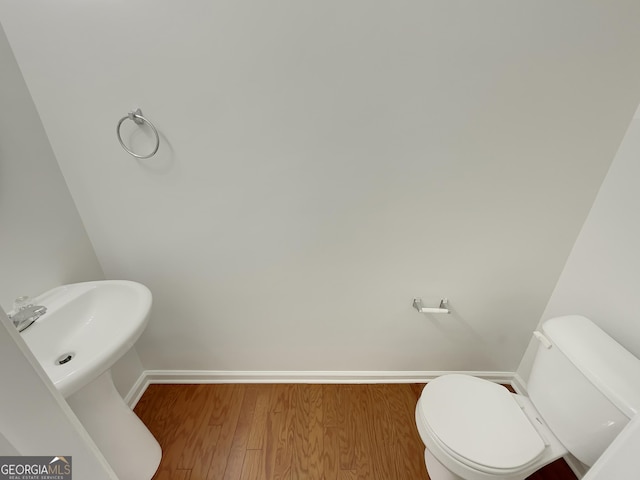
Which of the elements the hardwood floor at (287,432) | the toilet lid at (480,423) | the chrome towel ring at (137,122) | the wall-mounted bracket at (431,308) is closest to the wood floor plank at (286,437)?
the hardwood floor at (287,432)

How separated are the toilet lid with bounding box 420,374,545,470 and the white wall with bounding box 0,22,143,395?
152cm

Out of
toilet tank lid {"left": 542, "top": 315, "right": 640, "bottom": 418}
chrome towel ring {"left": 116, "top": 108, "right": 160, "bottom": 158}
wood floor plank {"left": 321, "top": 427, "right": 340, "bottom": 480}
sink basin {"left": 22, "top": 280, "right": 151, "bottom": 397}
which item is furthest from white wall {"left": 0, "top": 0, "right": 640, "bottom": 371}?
wood floor plank {"left": 321, "top": 427, "right": 340, "bottom": 480}

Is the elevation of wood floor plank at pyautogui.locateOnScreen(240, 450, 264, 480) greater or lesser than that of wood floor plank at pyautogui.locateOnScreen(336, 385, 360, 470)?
lesser

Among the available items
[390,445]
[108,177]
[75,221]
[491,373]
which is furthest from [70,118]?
[491,373]

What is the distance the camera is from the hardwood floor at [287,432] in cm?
119

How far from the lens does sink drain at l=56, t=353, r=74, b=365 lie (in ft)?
3.09

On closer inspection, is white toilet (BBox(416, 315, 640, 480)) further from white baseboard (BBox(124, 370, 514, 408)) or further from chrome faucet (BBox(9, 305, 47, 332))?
chrome faucet (BBox(9, 305, 47, 332))

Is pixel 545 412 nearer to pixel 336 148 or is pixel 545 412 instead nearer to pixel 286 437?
pixel 286 437

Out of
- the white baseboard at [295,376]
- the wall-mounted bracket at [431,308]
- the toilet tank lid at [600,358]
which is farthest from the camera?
the white baseboard at [295,376]

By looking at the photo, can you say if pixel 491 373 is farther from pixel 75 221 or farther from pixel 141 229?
pixel 75 221

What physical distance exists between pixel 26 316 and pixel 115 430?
0.54 meters

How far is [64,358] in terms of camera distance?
0.95m

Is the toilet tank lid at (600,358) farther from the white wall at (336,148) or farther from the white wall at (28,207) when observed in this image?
the white wall at (28,207)

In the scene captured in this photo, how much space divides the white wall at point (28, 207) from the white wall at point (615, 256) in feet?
7.08
